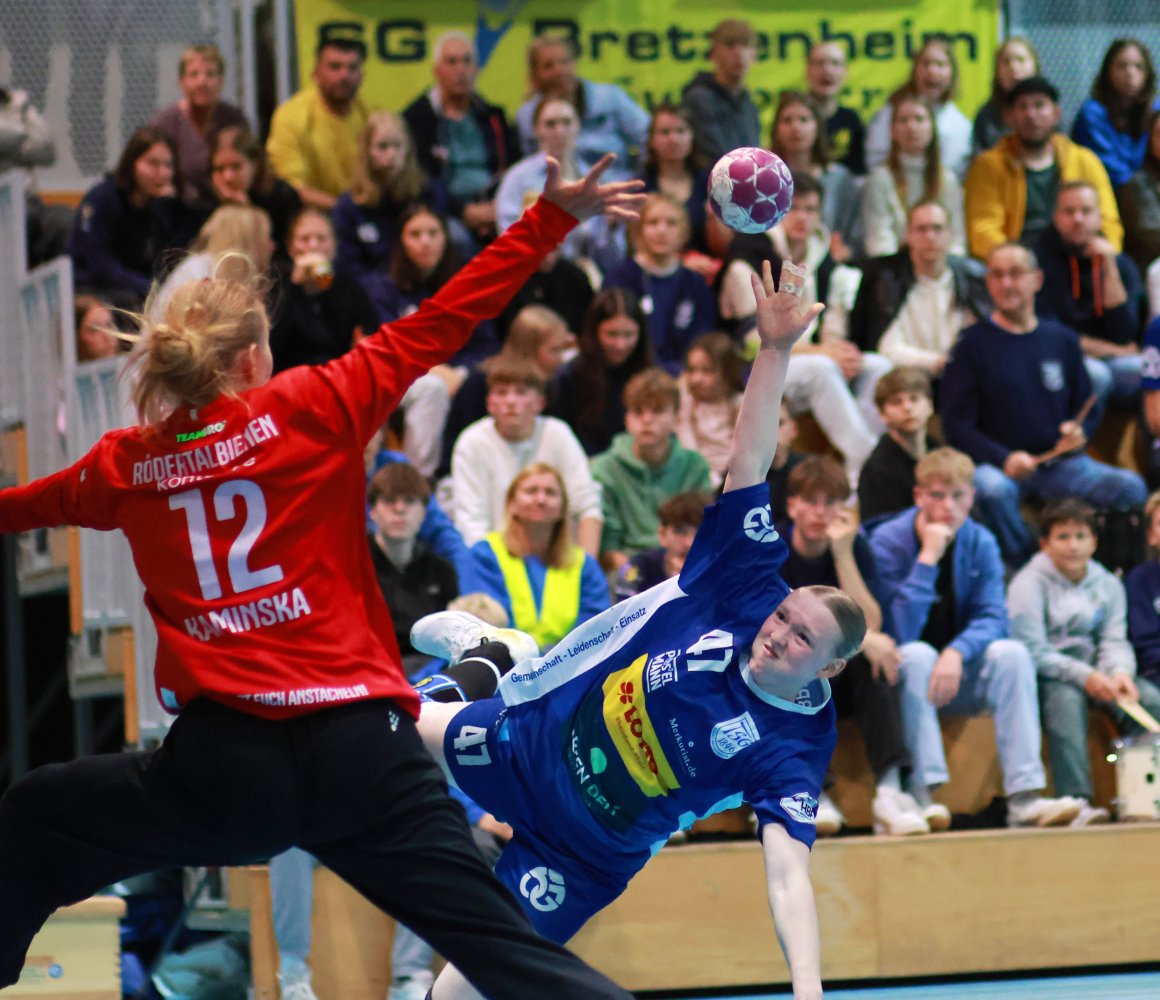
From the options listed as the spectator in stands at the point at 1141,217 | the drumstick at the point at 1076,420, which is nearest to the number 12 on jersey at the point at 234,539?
the drumstick at the point at 1076,420

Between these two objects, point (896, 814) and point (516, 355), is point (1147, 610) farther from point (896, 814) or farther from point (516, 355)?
point (516, 355)

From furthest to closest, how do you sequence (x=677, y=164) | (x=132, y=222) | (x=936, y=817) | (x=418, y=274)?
(x=677, y=164) → (x=132, y=222) → (x=418, y=274) → (x=936, y=817)

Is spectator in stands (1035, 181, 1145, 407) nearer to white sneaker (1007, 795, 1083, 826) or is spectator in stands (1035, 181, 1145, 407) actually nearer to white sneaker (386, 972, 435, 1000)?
white sneaker (1007, 795, 1083, 826)

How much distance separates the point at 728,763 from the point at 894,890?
250 cm

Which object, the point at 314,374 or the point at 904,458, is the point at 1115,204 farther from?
the point at 314,374

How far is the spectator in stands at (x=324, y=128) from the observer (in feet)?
31.7

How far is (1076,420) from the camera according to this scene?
8.47m

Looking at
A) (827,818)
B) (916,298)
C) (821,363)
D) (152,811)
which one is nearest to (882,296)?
(916,298)

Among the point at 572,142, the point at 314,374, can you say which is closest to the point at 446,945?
the point at 314,374

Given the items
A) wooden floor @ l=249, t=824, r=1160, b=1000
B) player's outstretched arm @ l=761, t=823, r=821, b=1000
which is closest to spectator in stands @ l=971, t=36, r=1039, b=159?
wooden floor @ l=249, t=824, r=1160, b=1000

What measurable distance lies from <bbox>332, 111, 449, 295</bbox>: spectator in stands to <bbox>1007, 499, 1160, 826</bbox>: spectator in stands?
3.58m

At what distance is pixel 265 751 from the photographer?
3.48 metres

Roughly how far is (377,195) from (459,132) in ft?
3.07

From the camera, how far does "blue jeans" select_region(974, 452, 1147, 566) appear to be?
315 inches
